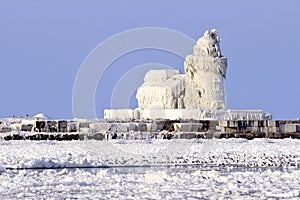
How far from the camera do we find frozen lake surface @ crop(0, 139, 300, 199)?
1032cm

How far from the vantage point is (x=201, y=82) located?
39500mm

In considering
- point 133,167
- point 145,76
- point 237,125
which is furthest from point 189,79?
point 133,167

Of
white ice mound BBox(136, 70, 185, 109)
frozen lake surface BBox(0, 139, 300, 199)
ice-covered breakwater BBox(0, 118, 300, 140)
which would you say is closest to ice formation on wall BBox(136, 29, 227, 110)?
white ice mound BBox(136, 70, 185, 109)

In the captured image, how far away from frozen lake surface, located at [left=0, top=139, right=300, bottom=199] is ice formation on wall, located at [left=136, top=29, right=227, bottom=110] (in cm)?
1822

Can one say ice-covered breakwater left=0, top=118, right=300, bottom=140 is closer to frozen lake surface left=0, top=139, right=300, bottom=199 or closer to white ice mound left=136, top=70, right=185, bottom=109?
frozen lake surface left=0, top=139, right=300, bottom=199

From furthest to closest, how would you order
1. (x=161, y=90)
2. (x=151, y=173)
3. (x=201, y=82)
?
1. (x=161, y=90)
2. (x=201, y=82)
3. (x=151, y=173)

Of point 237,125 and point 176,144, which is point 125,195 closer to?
point 176,144

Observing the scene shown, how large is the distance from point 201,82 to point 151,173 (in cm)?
2657

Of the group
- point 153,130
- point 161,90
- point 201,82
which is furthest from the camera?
point 161,90

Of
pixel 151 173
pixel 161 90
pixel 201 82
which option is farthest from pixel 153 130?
pixel 151 173

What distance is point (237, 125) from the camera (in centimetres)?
3209

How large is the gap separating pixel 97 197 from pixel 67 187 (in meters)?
1.23

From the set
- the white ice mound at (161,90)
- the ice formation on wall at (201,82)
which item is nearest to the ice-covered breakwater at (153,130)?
the ice formation on wall at (201,82)

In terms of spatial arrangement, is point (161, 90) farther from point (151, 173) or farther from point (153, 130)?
point (151, 173)
